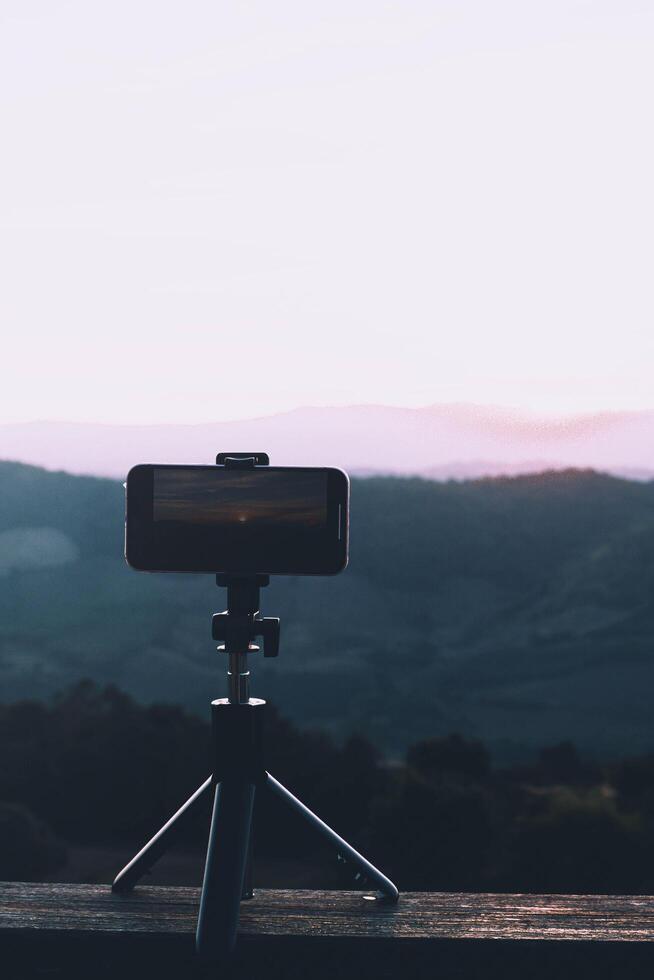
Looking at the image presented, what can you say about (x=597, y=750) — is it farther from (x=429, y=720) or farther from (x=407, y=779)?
(x=407, y=779)

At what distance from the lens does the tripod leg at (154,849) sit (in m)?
2.17

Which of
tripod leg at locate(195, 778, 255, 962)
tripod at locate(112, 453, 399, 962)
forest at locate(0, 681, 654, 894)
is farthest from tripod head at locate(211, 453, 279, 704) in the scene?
forest at locate(0, 681, 654, 894)

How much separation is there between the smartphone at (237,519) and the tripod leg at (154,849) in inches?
19.7

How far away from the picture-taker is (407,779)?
18.0m

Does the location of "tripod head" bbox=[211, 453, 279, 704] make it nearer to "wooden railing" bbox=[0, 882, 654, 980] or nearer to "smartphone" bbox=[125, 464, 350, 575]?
"smartphone" bbox=[125, 464, 350, 575]

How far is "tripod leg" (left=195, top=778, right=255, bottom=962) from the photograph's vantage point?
193 cm

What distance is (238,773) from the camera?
2.12 m

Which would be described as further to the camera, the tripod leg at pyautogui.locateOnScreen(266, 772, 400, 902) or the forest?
the forest

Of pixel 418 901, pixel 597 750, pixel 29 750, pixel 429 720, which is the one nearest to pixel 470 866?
pixel 29 750

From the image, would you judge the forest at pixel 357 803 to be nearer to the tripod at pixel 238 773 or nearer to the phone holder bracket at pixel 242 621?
the tripod at pixel 238 773

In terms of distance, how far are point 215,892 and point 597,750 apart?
129 feet

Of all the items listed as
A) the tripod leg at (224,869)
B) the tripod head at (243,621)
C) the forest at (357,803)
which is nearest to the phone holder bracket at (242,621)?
the tripod head at (243,621)

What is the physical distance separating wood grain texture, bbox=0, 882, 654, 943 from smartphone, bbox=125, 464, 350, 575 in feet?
2.36

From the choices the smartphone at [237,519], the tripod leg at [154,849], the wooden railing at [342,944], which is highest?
the smartphone at [237,519]
